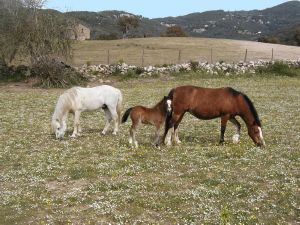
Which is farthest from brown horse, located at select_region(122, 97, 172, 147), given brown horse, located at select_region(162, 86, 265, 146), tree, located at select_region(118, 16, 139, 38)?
tree, located at select_region(118, 16, 139, 38)

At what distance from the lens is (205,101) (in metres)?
17.4

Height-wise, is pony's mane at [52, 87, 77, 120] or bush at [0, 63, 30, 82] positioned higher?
pony's mane at [52, 87, 77, 120]

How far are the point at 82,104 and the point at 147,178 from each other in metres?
6.98

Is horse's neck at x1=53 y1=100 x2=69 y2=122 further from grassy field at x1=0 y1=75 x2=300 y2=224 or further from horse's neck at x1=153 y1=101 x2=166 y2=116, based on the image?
horse's neck at x1=153 y1=101 x2=166 y2=116

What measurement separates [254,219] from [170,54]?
55.8m

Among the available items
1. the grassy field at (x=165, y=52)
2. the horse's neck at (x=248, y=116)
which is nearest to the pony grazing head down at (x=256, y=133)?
the horse's neck at (x=248, y=116)

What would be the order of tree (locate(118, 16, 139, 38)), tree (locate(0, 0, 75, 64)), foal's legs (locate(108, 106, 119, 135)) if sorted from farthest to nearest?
tree (locate(118, 16, 139, 38))
tree (locate(0, 0, 75, 64))
foal's legs (locate(108, 106, 119, 135))

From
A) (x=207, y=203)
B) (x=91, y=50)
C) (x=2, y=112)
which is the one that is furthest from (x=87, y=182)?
(x=91, y=50)

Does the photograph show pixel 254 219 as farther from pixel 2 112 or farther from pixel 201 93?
pixel 2 112

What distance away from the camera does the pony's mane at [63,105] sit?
18.3m

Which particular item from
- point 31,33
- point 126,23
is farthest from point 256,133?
point 126,23

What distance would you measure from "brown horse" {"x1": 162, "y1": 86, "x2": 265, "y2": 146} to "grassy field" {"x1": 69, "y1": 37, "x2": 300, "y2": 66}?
3567cm

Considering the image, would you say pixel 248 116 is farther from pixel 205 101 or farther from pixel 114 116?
pixel 114 116

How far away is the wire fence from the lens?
185ft
